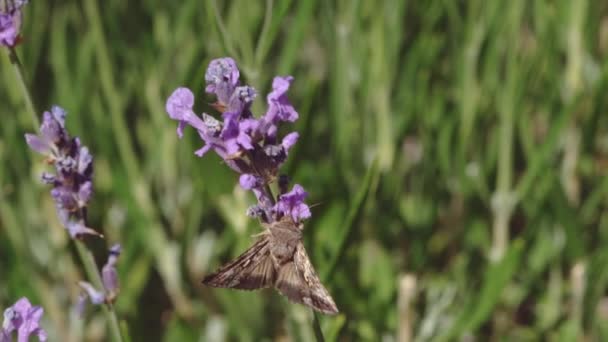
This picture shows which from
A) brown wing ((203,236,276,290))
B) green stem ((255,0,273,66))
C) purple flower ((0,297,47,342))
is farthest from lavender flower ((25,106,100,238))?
green stem ((255,0,273,66))

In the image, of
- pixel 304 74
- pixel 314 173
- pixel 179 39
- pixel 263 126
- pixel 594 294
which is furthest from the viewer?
pixel 304 74

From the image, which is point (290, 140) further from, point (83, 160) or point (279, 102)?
point (83, 160)

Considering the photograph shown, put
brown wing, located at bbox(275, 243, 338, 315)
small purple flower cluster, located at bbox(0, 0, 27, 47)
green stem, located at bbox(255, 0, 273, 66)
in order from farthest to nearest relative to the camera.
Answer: green stem, located at bbox(255, 0, 273, 66)
small purple flower cluster, located at bbox(0, 0, 27, 47)
brown wing, located at bbox(275, 243, 338, 315)

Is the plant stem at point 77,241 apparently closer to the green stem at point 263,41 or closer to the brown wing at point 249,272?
the brown wing at point 249,272

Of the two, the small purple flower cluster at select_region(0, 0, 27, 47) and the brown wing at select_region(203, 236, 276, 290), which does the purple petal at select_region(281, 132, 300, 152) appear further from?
the small purple flower cluster at select_region(0, 0, 27, 47)

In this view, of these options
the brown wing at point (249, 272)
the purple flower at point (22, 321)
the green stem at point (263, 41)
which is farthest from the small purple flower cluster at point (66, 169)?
the green stem at point (263, 41)

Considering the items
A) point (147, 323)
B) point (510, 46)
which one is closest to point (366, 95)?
point (510, 46)

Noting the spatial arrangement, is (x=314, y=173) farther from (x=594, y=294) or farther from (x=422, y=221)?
(x=594, y=294)
